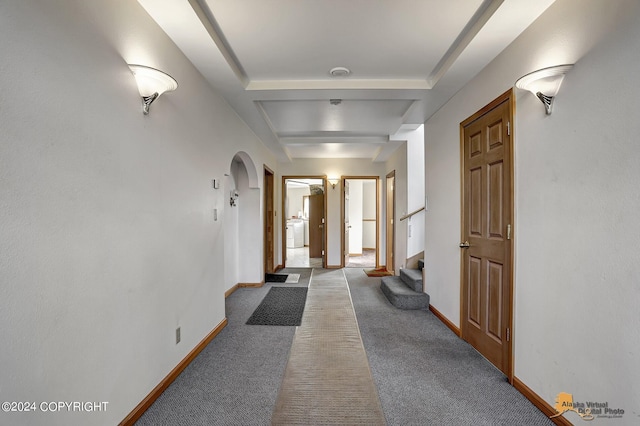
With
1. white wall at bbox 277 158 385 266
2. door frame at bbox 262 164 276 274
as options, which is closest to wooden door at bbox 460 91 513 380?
door frame at bbox 262 164 276 274

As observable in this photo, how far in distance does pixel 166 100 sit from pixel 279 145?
3.09m

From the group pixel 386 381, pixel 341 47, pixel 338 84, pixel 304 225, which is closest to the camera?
pixel 386 381

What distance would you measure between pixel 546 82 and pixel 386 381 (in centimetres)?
218

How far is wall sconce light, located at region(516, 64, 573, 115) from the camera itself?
1574mm

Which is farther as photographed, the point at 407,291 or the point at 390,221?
the point at 390,221

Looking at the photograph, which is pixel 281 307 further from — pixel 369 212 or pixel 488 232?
pixel 369 212

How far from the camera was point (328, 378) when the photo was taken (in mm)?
2158

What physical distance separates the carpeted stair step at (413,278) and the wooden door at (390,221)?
1.32 m

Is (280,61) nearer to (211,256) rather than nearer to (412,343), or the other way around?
(211,256)

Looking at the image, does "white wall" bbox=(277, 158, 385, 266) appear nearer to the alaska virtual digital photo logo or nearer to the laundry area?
the laundry area

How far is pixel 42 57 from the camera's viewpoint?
3.69 feet

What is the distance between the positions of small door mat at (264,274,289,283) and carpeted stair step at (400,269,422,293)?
7.17ft

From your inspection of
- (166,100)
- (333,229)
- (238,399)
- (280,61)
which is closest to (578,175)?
(280,61)

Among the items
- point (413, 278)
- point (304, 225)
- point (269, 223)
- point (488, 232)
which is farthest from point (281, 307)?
point (304, 225)
